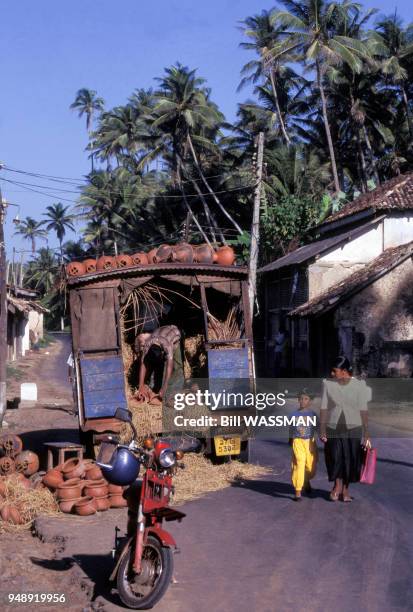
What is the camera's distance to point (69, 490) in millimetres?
10047

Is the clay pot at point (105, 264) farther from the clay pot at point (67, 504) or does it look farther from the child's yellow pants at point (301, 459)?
the child's yellow pants at point (301, 459)

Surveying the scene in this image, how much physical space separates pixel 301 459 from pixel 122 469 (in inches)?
175

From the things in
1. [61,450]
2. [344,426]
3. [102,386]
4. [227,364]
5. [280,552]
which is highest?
[227,364]

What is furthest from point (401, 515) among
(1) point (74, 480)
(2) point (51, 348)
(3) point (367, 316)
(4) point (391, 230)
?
(2) point (51, 348)

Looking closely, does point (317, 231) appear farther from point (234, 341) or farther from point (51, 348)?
point (51, 348)

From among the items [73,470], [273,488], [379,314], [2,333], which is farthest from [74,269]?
[379,314]

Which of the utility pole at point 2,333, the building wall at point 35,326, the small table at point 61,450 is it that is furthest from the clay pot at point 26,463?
the building wall at point 35,326

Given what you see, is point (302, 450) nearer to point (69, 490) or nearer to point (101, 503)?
point (101, 503)

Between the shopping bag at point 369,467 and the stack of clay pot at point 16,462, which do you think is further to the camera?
the stack of clay pot at point 16,462

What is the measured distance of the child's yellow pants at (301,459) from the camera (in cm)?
1029

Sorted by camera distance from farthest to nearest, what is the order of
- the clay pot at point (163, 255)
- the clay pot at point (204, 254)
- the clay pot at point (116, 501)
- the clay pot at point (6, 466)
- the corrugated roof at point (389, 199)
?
Answer: the corrugated roof at point (389, 199)
the clay pot at point (204, 254)
the clay pot at point (163, 255)
the clay pot at point (6, 466)
the clay pot at point (116, 501)

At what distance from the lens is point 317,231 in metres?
37.5

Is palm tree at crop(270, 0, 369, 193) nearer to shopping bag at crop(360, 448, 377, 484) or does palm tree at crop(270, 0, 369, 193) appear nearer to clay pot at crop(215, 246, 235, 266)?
clay pot at crop(215, 246, 235, 266)

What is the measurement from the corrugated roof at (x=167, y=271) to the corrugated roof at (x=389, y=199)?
58.7 ft
